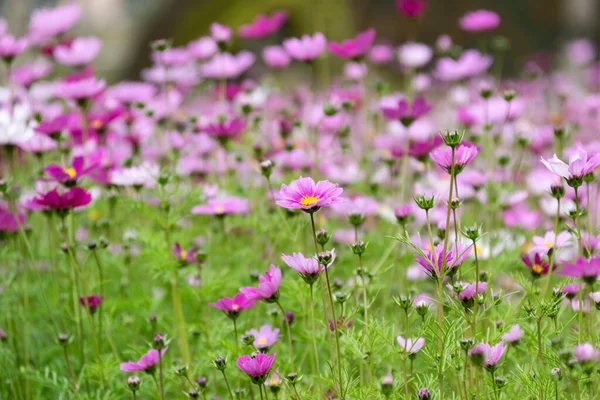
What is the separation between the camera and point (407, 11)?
2148 mm

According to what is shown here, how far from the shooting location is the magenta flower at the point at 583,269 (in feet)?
2.82

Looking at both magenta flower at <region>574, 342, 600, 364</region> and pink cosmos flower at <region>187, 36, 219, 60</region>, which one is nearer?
magenta flower at <region>574, 342, 600, 364</region>

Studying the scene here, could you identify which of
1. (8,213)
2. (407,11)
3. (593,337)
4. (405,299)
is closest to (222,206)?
(8,213)

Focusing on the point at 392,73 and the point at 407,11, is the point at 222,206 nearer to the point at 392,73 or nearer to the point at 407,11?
the point at 407,11

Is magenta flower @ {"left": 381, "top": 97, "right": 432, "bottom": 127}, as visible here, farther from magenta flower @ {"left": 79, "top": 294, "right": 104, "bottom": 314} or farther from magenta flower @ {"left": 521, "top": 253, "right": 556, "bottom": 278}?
magenta flower @ {"left": 79, "top": 294, "right": 104, "bottom": 314}

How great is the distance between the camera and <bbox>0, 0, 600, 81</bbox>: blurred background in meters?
5.38

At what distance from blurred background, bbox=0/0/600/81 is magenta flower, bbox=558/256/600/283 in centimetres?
449

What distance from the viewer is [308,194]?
1.08 m

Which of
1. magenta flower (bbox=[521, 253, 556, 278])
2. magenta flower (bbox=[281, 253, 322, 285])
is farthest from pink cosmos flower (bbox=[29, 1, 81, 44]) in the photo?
magenta flower (bbox=[521, 253, 556, 278])

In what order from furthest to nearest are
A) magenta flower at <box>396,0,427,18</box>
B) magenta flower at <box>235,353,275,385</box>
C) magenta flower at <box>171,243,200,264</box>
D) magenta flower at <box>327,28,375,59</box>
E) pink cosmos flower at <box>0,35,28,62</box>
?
magenta flower at <box>396,0,427,18</box> → magenta flower at <box>327,28,375,59</box> → pink cosmos flower at <box>0,35,28,62</box> → magenta flower at <box>171,243,200,264</box> → magenta flower at <box>235,353,275,385</box>

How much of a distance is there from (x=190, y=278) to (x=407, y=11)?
1053mm

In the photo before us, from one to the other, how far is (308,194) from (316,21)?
4.37m

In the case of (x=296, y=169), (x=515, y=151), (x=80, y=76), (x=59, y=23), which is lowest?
(x=515, y=151)

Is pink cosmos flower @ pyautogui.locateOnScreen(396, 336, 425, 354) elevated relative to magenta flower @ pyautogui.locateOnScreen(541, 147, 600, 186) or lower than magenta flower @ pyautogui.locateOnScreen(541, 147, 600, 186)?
lower
